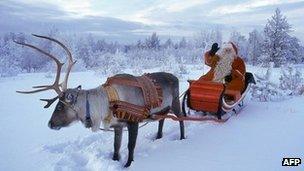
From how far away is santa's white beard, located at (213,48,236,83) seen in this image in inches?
383

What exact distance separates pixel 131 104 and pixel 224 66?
12.9ft

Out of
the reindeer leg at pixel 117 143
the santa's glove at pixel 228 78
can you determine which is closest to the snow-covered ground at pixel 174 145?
the reindeer leg at pixel 117 143

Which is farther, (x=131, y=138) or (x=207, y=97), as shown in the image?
(x=207, y=97)

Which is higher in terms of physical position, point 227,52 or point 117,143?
point 227,52

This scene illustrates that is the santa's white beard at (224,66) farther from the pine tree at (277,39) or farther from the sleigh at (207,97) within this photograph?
the pine tree at (277,39)

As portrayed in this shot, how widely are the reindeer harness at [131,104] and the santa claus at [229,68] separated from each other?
3.01m

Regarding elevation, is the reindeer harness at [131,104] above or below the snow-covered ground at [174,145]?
above

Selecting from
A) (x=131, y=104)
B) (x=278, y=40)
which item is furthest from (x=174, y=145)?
(x=278, y=40)

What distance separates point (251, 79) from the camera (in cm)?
973

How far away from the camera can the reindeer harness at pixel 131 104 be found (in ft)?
20.7

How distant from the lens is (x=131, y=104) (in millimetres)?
6426

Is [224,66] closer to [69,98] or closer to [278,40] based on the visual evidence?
[69,98]

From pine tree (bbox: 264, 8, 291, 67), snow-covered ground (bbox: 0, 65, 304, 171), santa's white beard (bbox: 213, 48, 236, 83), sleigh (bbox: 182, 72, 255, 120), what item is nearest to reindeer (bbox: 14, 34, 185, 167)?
snow-covered ground (bbox: 0, 65, 304, 171)

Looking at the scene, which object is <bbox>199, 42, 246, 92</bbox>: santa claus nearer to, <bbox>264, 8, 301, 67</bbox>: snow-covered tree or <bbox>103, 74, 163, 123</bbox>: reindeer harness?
<bbox>103, 74, 163, 123</bbox>: reindeer harness
